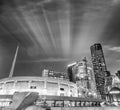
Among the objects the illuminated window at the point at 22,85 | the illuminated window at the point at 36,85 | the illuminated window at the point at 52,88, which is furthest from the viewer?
the illuminated window at the point at 52,88

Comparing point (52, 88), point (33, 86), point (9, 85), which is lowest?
point (52, 88)

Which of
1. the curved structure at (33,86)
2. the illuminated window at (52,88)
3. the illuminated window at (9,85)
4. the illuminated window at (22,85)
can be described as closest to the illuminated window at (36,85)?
the curved structure at (33,86)

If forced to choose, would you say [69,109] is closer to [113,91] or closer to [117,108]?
[117,108]

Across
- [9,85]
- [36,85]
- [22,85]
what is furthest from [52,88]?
[9,85]

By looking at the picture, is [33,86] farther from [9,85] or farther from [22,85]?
[9,85]

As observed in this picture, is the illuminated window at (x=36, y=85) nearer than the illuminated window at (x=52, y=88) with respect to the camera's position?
Yes

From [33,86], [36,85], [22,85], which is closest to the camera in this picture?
[22,85]

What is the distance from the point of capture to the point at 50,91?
53938 mm

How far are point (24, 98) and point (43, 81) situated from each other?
39016mm

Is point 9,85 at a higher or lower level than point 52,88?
higher

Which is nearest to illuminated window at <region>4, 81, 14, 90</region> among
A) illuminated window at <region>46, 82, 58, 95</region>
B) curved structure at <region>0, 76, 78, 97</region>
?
curved structure at <region>0, 76, 78, 97</region>

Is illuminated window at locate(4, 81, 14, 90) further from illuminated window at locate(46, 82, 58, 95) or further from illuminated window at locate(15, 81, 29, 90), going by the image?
illuminated window at locate(46, 82, 58, 95)

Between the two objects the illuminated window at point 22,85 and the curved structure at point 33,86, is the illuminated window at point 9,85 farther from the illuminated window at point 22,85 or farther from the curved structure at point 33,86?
the illuminated window at point 22,85

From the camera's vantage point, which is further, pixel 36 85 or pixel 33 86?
pixel 36 85
